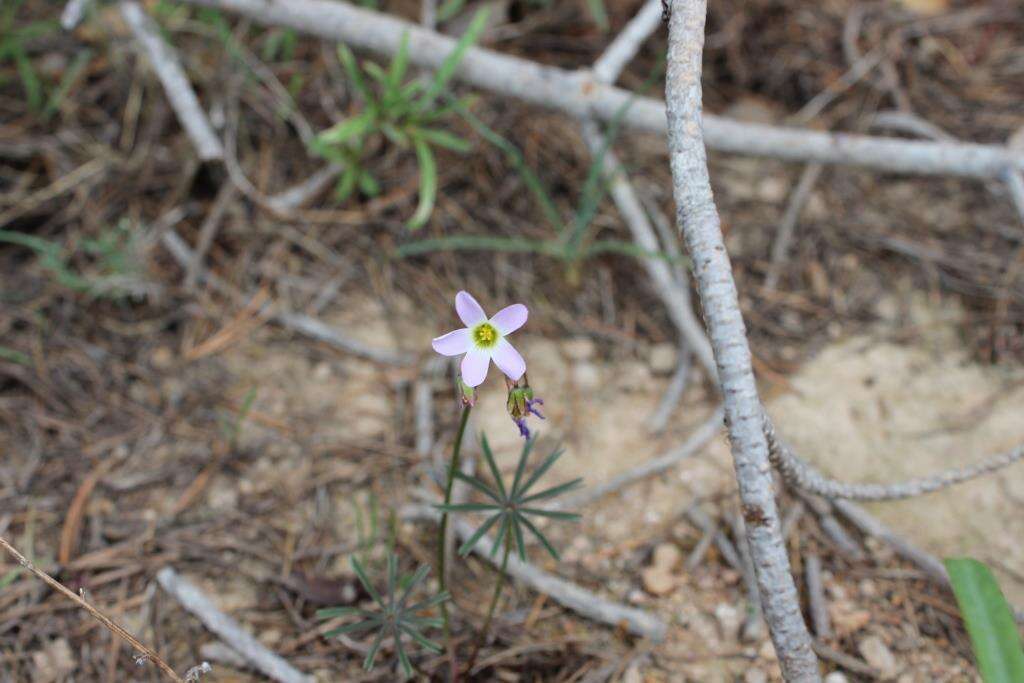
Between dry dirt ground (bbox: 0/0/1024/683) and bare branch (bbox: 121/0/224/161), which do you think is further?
bare branch (bbox: 121/0/224/161)

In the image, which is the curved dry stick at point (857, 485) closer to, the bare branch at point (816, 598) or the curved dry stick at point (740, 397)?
the curved dry stick at point (740, 397)

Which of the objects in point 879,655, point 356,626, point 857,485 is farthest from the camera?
point 879,655

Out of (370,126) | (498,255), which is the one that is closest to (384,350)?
(498,255)

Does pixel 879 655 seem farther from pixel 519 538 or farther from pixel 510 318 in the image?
pixel 510 318

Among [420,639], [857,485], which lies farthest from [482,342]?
[857,485]

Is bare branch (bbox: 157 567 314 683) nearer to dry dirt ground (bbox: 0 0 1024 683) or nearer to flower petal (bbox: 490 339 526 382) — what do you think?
dry dirt ground (bbox: 0 0 1024 683)

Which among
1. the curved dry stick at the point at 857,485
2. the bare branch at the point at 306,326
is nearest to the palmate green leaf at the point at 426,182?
the bare branch at the point at 306,326

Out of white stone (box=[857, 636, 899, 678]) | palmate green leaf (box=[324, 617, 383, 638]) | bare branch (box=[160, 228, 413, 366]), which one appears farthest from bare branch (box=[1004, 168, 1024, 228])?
palmate green leaf (box=[324, 617, 383, 638])
